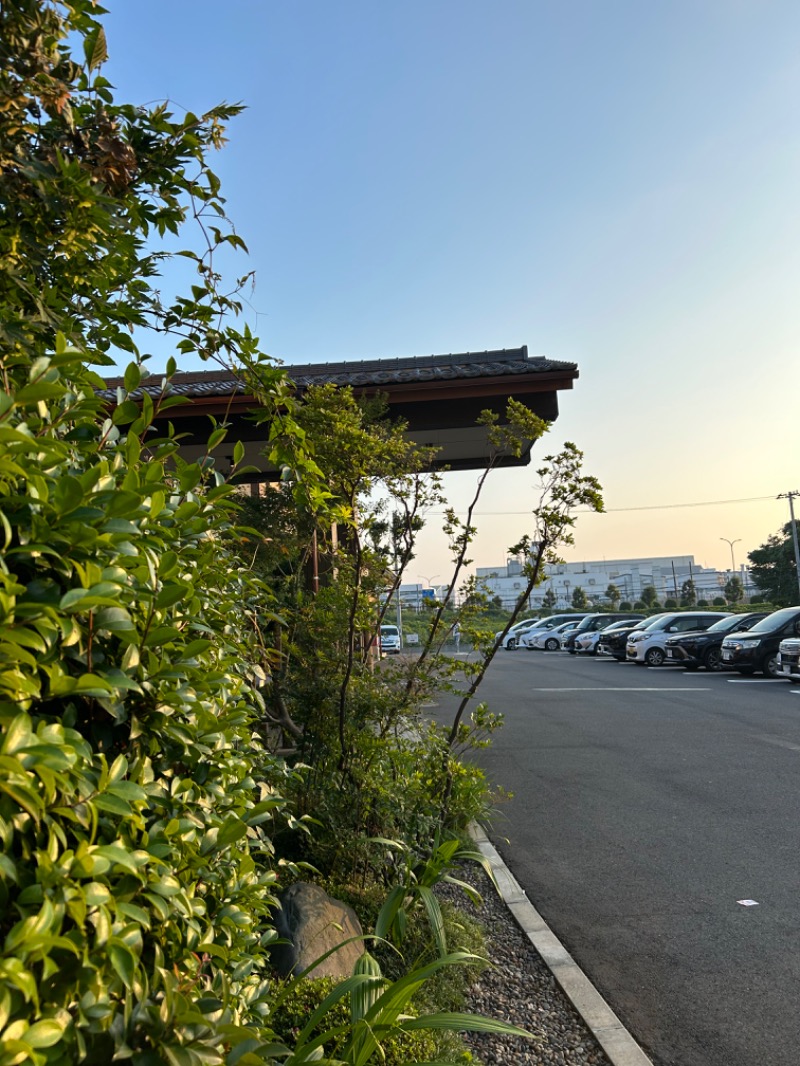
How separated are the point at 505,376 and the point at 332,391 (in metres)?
4.77

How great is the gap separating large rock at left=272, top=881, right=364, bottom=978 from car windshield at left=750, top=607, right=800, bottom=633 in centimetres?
1835

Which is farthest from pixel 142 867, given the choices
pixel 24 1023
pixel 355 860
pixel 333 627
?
pixel 333 627

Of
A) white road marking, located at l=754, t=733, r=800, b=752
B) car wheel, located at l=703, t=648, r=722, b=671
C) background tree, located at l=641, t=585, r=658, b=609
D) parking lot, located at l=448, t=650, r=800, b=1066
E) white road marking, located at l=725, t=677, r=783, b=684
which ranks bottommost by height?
parking lot, located at l=448, t=650, r=800, b=1066

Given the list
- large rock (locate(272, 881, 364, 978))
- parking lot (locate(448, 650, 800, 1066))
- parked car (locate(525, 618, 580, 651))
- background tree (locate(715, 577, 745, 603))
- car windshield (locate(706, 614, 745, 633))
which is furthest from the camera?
background tree (locate(715, 577, 745, 603))

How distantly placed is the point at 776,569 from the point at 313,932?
56318 millimetres

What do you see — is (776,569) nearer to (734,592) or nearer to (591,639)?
(734,592)

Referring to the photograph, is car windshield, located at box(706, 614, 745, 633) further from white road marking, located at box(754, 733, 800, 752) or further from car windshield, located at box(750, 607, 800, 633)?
white road marking, located at box(754, 733, 800, 752)

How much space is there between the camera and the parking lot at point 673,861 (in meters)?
3.61

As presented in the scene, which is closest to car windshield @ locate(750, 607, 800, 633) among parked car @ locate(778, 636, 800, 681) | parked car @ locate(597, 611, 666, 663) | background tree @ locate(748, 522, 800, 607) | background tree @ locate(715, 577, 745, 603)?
parked car @ locate(778, 636, 800, 681)

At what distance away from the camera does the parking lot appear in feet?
11.8

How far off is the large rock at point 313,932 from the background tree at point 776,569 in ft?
170

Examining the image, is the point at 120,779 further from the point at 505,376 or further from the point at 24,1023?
the point at 505,376

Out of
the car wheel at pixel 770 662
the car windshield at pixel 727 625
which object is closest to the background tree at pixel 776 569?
the car windshield at pixel 727 625

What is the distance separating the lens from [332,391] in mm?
Answer: 4812
